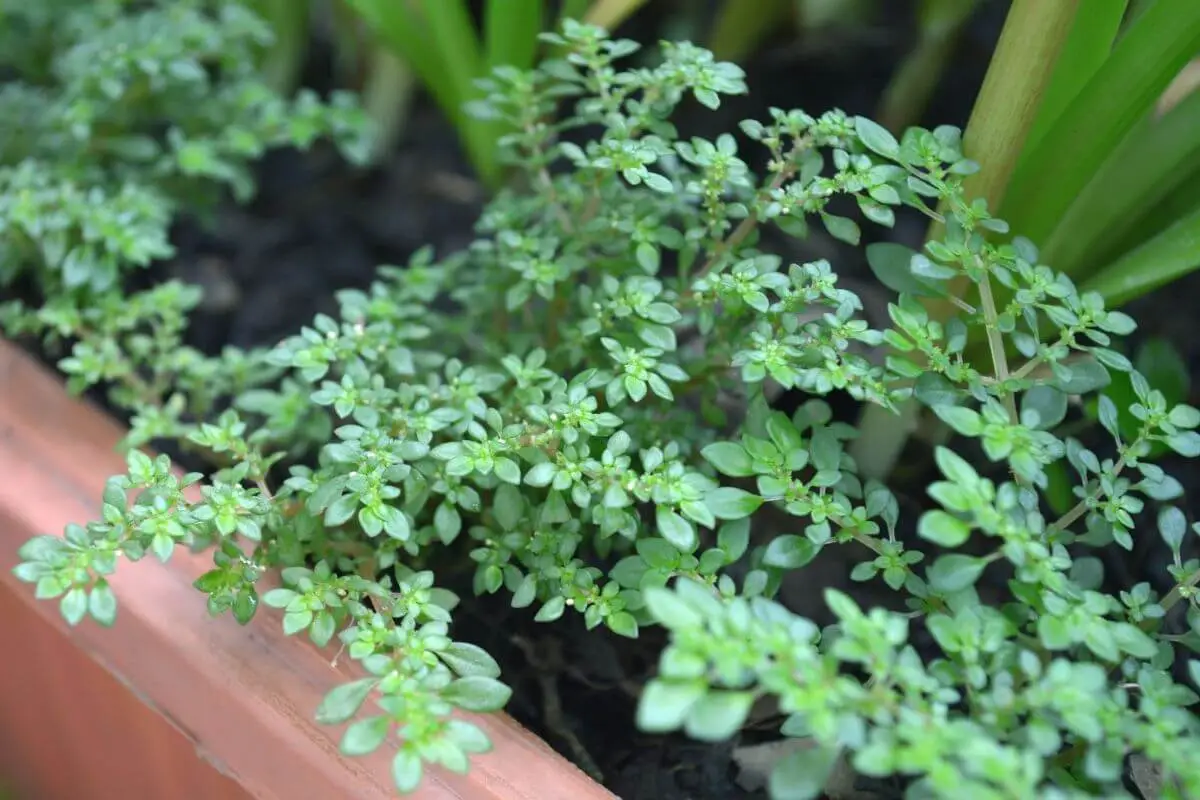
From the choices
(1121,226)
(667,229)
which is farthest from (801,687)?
(1121,226)

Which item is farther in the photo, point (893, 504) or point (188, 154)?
point (188, 154)

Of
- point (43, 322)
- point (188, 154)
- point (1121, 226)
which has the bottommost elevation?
point (43, 322)

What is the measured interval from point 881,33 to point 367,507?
880 mm

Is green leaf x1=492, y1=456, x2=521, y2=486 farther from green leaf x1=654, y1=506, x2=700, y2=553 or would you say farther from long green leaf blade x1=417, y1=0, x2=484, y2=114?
long green leaf blade x1=417, y1=0, x2=484, y2=114

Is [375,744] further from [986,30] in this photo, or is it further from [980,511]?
[986,30]

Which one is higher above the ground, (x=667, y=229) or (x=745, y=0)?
(x=745, y=0)

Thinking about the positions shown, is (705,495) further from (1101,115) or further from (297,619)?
(1101,115)

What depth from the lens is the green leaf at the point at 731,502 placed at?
1.88 feet

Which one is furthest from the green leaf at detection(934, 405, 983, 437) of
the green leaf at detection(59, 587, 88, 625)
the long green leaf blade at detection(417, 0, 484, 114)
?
the long green leaf blade at detection(417, 0, 484, 114)

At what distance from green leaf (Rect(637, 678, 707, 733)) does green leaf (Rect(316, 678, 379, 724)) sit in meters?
0.17

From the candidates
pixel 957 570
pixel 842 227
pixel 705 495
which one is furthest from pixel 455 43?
pixel 957 570

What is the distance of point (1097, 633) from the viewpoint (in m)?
0.51

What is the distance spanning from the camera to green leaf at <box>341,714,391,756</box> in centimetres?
49

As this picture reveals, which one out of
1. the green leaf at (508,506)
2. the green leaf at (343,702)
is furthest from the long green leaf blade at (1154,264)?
the green leaf at (343,702)
